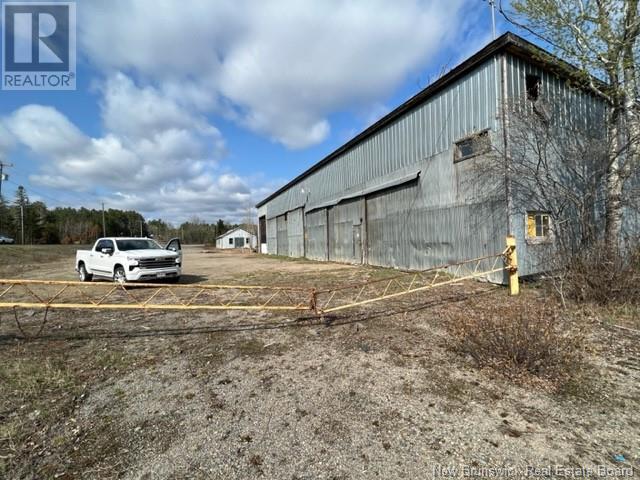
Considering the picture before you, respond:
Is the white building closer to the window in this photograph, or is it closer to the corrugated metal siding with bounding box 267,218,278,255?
the corrugated metal siding with bounding box 267,218,278,255

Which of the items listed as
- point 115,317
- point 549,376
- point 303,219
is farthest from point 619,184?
point 303,219

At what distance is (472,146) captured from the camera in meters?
10.3

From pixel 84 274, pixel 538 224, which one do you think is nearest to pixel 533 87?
pixel 538 224

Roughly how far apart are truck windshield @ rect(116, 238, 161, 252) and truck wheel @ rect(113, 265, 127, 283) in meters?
0.71

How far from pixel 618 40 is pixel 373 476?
1049cm

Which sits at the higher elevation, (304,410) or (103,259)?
(103,259)

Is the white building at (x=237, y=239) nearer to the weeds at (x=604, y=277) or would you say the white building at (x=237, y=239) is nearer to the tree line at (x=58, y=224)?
the tree line at (x=58, y=224)

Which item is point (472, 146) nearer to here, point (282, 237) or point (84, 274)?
point (84, 274)

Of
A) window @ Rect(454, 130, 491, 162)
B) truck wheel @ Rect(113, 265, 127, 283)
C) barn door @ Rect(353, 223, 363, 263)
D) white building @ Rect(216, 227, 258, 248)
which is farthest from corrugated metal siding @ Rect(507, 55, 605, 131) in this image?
white building @ Rect(216, 227, 258, 248)

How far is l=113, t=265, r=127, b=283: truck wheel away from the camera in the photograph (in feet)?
34.8

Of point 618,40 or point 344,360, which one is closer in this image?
point 344,360

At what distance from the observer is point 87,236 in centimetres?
7538

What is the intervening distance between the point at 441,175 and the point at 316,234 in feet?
43.2

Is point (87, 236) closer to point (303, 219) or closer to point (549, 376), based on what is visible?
point (303, 219)
